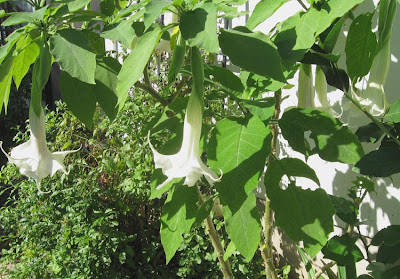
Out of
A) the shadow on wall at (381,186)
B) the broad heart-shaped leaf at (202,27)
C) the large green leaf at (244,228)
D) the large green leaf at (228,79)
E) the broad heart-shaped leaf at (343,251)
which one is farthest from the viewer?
the shadow on wall at (381,186)

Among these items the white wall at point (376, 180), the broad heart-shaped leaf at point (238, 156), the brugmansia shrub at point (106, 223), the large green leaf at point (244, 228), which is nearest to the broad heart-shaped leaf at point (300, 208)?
the large green leaf at point (244, 228)

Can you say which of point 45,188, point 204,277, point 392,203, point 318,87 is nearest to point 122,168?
point 45,188

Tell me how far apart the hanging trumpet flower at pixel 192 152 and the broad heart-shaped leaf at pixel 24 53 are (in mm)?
347

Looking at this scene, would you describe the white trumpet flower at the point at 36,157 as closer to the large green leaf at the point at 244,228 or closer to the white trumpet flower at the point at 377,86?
the large green leaf at the point at 244,228

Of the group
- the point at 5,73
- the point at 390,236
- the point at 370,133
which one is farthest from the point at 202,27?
the point at 390,236

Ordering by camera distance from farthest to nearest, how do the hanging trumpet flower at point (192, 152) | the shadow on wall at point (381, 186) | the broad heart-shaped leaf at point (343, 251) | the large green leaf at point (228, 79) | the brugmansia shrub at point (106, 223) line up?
the brugmansia shrub at point (106, 223), the shadow on wall at point (381, 186), the broad heart-shaped leaf at point (343, 251), the large green leaf at point (228, 79), the hanging trumpet flower at point (192, 152)

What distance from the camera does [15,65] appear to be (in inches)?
34.0

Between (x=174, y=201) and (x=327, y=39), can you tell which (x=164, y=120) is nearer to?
(x=174, y=201)

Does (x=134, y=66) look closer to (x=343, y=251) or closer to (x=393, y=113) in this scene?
(x=393, y=113)

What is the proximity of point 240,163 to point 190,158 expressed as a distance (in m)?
0.08

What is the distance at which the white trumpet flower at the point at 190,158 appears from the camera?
0.68 meters

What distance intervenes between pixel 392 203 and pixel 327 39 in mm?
→ 813

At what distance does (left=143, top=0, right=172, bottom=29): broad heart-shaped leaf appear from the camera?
61cm

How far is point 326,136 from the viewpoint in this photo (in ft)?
2.62
